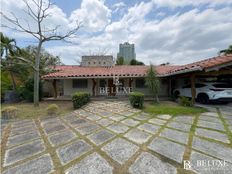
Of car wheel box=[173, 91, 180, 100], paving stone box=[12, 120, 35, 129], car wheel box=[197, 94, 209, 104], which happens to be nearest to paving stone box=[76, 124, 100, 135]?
paving stone box=[12, 120, 35, 129]

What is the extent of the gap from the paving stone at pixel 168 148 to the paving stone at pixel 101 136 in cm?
131

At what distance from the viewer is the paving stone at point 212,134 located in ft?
13.4

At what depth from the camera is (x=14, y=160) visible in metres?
3.36

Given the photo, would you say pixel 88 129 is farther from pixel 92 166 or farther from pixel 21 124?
pixel 21 124

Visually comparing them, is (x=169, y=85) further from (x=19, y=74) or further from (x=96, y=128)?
(x=19, y=74)

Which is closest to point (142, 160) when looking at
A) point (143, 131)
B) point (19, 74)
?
point (143, 131)

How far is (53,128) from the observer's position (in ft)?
18.1

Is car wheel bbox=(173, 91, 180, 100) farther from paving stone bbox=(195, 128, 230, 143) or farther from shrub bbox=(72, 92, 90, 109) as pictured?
shrub bbox=(72, 92, 90, 109)

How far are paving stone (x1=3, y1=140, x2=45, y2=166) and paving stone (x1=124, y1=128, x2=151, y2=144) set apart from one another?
8.09 feet

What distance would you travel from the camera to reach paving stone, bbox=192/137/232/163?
323 cm

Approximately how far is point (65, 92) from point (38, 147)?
10.6m

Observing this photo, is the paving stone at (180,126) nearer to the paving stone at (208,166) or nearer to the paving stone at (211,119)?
the paving stone at (211,119)

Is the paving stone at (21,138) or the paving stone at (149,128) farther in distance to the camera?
the paving stone at (149,128)

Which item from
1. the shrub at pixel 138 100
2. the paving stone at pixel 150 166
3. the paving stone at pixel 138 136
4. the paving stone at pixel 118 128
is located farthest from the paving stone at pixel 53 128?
the shrub at pixel 138 100
